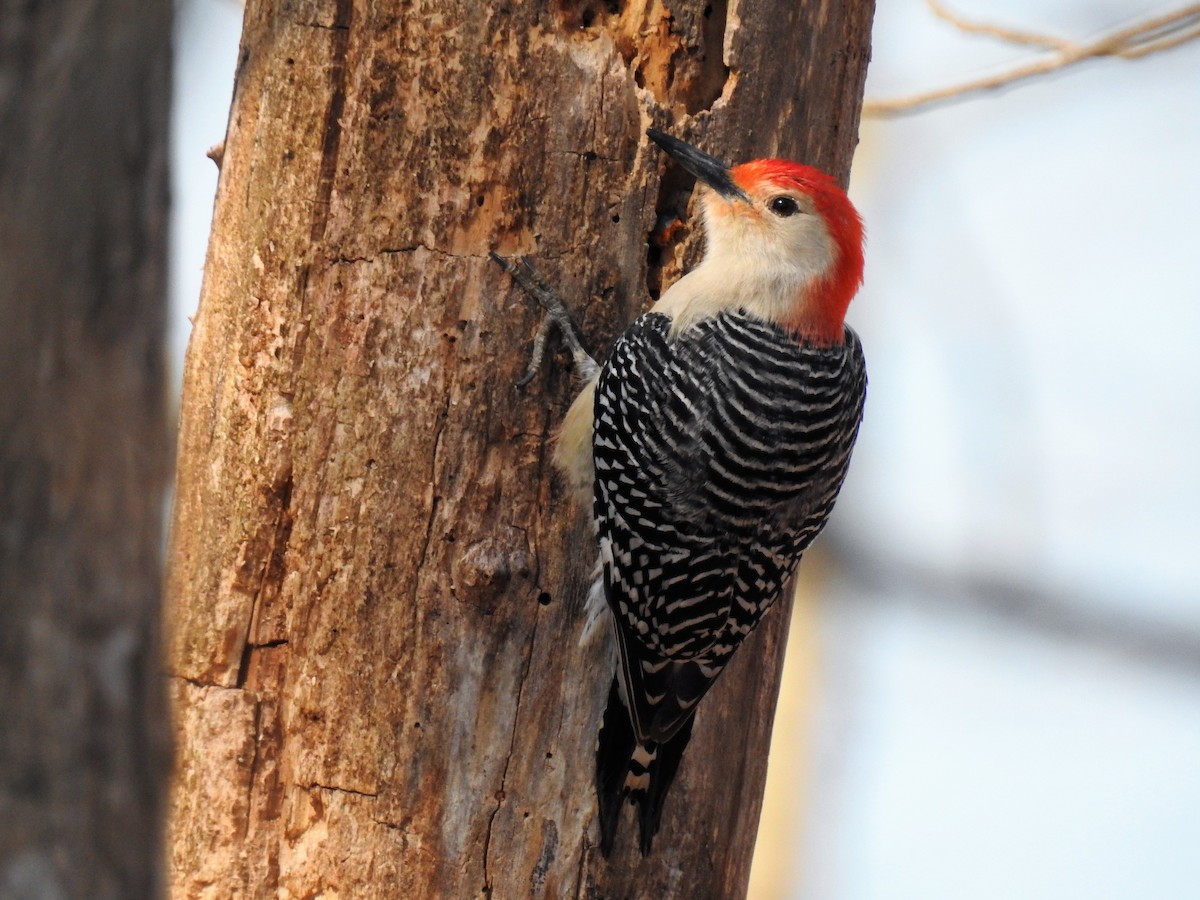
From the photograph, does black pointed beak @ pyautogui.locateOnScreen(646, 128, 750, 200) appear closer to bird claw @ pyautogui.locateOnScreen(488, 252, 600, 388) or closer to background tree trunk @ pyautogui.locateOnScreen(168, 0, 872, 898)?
background tree trunk @ pyautogui.locateOnScreen(168, 0, 872, 898)

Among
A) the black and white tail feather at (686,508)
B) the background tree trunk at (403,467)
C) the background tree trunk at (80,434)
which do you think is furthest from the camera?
the black and white tail feather at (686,508)

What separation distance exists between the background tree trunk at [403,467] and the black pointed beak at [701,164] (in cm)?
8

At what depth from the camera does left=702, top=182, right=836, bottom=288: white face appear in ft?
13.2

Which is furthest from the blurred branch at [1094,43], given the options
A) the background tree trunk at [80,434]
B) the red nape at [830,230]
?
the background tree trunk at [80,434]

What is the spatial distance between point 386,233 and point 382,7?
2.06 ft

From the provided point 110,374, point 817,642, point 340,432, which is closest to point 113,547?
point 110,374

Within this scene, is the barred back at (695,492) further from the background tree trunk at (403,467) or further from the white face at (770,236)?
the white face at (770,236)

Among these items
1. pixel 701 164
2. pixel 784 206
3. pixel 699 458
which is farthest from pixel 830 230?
pixel 699 458

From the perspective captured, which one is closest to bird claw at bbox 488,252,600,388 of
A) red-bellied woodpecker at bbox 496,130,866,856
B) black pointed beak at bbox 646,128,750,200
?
red-bellied woodpecker at bbox 496,130,866,856

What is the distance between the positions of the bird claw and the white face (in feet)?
1.88

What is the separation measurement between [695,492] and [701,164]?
0.94m

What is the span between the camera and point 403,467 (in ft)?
12.0

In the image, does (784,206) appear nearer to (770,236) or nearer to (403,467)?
(770,236)

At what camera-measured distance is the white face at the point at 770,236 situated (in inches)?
159
